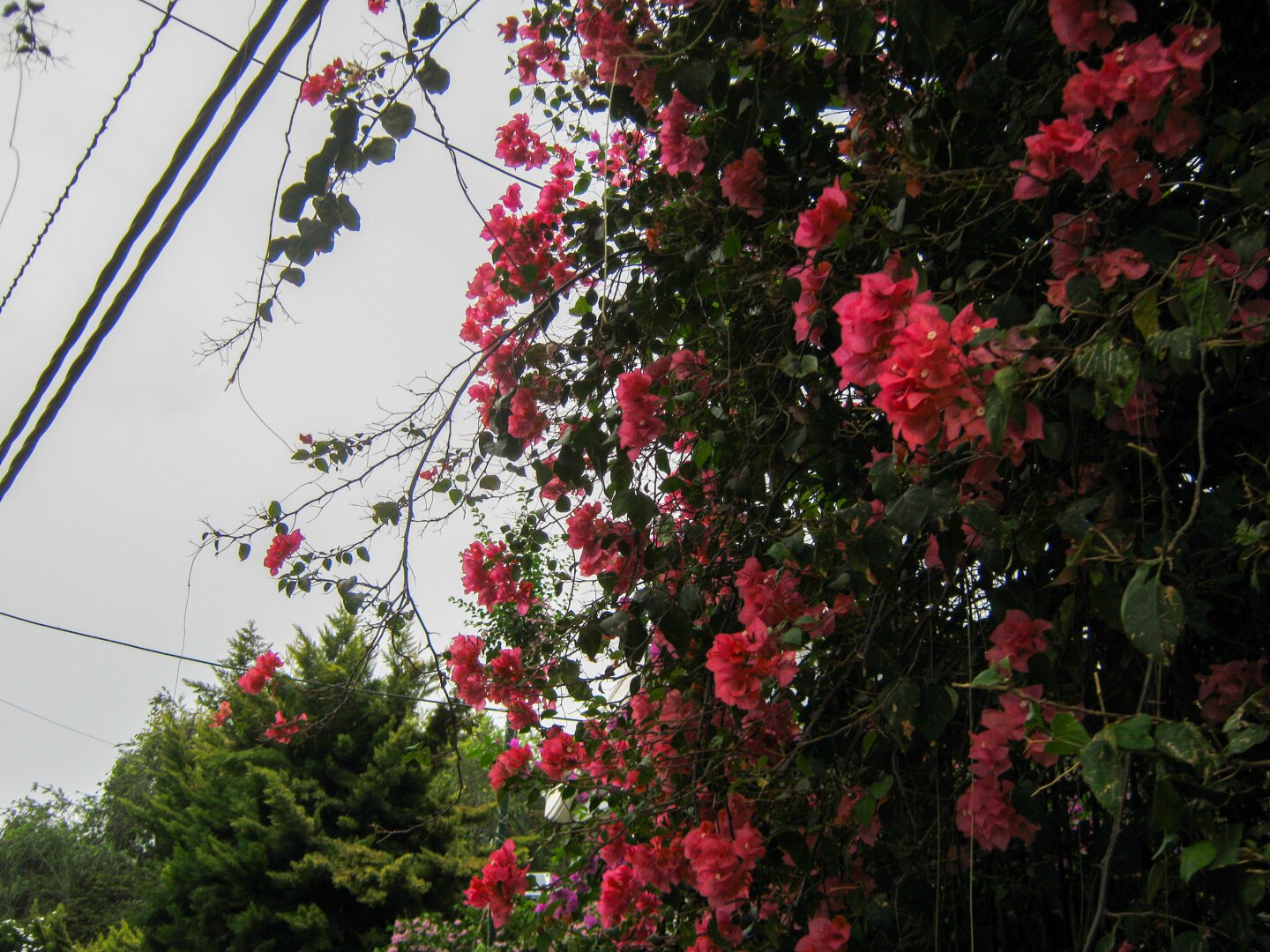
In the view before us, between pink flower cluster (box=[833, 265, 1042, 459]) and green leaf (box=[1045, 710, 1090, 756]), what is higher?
pink flower cluster (box=[833, 265, 1042, 459])

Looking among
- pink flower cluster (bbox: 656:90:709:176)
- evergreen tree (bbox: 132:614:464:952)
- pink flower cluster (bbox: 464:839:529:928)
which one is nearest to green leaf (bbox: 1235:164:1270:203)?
pink flower cluster (bbox: 656:90:709:176)

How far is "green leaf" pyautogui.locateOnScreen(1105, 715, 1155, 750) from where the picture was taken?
0.69 metres

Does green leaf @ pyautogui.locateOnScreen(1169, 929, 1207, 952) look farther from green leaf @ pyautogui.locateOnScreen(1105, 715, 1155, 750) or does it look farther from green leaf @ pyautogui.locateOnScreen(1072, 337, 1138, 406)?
green leaf @ pyautogui.locateOnScreen(1072, 337, 1138, 406)

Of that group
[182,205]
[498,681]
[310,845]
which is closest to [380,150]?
[182,205]

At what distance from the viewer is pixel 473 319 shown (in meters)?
2.20

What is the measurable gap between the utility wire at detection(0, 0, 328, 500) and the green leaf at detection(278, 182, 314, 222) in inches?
8.3

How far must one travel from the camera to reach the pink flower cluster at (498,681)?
195cm

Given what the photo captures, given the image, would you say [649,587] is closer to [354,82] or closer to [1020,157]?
[1020,157]

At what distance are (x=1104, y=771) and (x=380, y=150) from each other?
117 centimetres

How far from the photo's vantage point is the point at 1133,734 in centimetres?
69

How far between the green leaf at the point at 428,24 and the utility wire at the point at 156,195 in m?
0.19

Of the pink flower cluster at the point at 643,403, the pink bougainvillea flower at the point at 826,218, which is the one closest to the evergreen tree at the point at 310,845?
the pink flower cluster at the point at 643,403

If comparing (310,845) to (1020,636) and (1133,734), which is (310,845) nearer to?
(1020,636)

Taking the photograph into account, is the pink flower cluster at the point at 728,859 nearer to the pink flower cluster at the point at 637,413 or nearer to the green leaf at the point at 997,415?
the pink flower cluster at the point at 637,413
